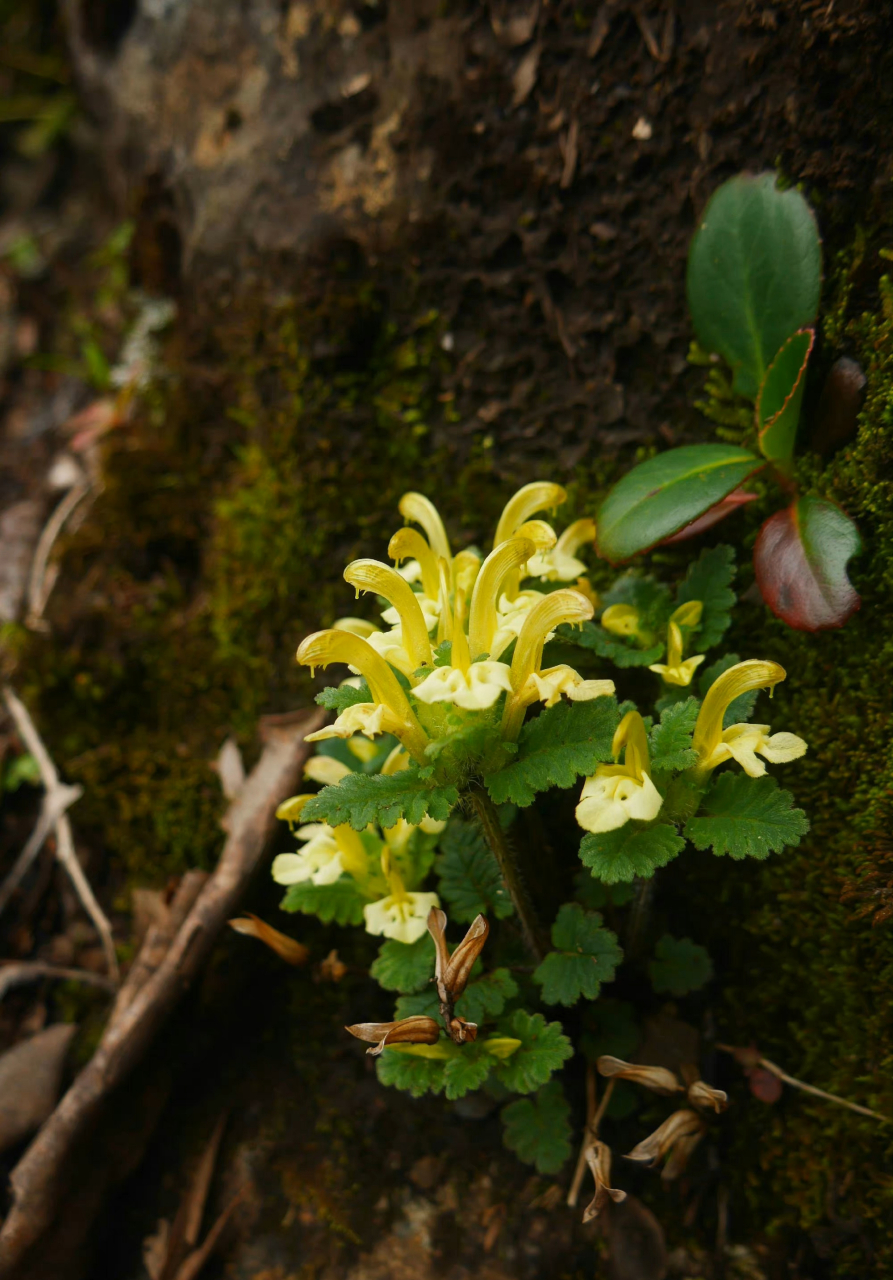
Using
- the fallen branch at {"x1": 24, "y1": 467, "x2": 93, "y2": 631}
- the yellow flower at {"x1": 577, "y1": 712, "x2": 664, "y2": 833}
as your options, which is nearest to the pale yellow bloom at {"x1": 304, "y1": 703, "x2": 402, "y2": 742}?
the yellow flower at {"x1": 577, "y1": 712, "x2": 664, "y2": 833}

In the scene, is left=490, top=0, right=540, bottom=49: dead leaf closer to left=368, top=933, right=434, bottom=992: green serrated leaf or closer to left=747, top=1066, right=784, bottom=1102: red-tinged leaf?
left=368, top=933, right=434, bottom=992: green serrated leaf

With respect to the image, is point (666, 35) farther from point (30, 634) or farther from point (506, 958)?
point (30, 634)

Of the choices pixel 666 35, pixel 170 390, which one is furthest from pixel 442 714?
pixel 170 390

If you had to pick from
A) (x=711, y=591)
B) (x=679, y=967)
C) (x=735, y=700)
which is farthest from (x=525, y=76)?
(x=679, y=967)

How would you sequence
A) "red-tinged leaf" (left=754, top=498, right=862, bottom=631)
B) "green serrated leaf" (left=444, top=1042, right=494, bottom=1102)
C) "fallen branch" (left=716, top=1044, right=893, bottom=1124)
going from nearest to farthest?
"green serrated leaf" (left=444, top=1042, right=494, bottom=1102)
"red-tinged leaf" (left=754, top=498, right=862, bottom=631)
"fallen branch" (left=716, top=1044, right=893, bottom=1124)

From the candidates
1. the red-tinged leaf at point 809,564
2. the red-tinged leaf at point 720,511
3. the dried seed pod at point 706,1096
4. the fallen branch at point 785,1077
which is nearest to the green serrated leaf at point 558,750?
the red-tinged leaf at point 809,564
